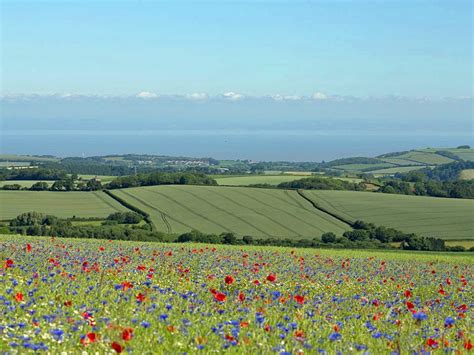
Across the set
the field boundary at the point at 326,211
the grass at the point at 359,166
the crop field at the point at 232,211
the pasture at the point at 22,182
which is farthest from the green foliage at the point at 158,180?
the grass at the point at 359,166

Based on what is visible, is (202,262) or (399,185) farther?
(399,185)

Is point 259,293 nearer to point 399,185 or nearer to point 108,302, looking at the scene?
point 108,302

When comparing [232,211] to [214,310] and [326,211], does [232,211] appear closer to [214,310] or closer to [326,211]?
[326,211]

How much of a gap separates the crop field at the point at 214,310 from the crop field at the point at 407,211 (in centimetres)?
4442

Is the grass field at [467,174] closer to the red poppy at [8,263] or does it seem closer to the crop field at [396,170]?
the crop field at [396,170]

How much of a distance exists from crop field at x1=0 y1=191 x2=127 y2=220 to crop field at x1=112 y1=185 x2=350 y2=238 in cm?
260

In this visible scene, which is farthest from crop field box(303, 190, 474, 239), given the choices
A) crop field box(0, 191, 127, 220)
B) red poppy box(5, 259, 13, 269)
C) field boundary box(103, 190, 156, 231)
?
red poppy box(5, 259, 13, 269)

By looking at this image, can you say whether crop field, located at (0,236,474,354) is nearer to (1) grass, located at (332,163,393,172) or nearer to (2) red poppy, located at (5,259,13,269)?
(2) red poppy, located at (5,259,13,269)

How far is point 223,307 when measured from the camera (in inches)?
289

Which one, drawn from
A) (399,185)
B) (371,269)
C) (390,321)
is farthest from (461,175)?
(390,321)

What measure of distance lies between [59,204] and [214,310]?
191 ft

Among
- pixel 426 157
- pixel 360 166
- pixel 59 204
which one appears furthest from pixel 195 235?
pixel 426 157

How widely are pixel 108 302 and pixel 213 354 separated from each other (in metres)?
2.22

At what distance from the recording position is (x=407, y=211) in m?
63.6
